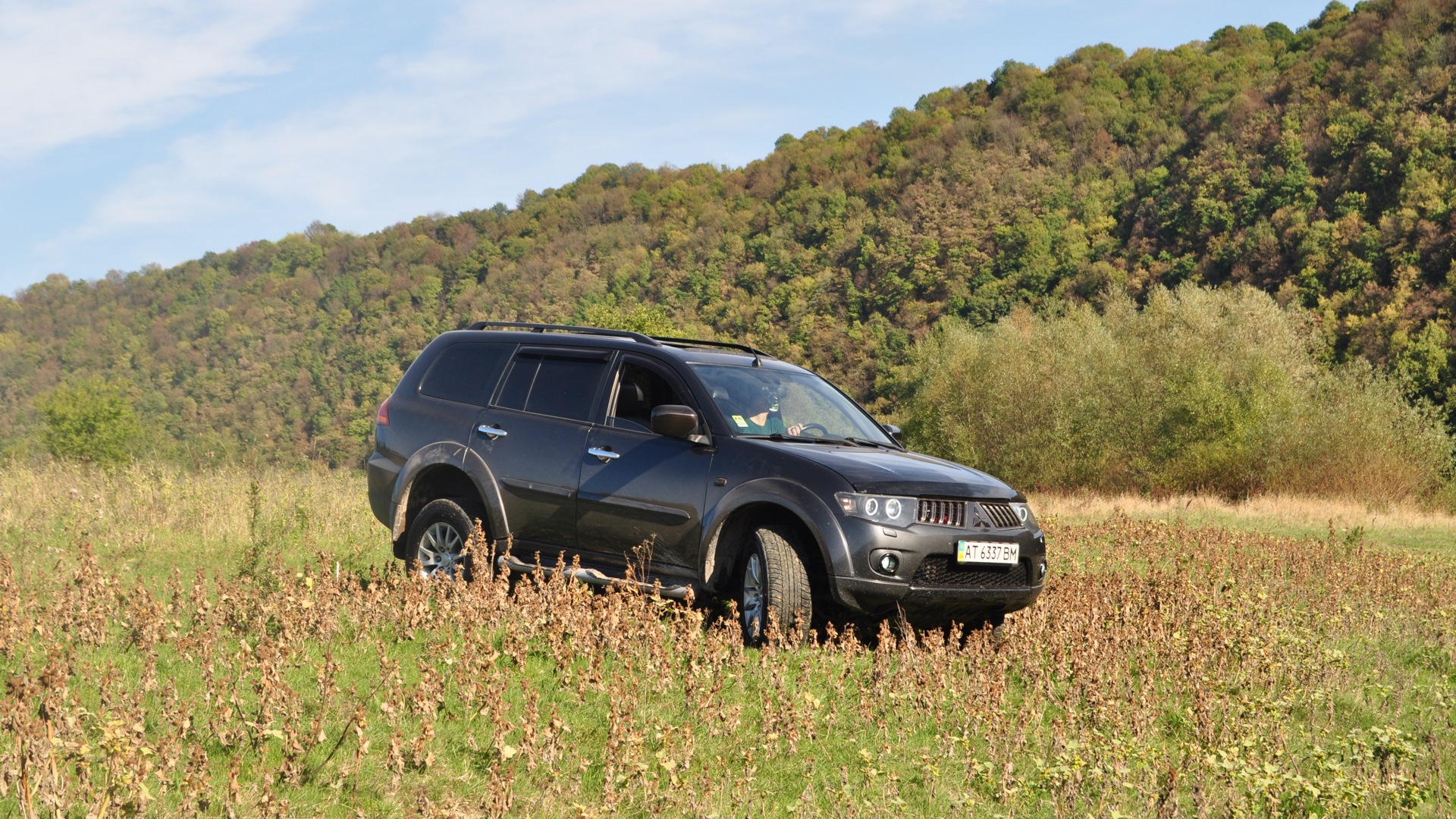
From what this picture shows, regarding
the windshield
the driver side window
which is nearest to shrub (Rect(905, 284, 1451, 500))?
the windshield

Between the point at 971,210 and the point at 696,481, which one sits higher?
the point at 971,210

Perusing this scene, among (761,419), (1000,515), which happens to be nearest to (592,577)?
(761,419)

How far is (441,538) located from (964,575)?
145 inches

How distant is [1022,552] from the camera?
7398 millimetres

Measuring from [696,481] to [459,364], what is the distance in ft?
8.53

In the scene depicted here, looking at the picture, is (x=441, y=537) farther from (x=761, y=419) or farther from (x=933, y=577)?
(x=933, y=577)

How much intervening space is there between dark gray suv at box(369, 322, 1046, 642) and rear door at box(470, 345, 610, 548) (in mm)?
13

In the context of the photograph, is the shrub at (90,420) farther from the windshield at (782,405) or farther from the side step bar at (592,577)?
the windshield at (782,405)

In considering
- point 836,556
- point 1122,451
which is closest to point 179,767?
point 836,556

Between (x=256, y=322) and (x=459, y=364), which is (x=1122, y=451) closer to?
(x=459, y=364)

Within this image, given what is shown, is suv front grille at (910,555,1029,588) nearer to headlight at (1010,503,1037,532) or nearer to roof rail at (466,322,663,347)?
headlight at (1010,503,1037,532)

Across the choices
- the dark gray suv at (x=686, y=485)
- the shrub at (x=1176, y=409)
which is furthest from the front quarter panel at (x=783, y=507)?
the shrub at (x=1176, y=409)

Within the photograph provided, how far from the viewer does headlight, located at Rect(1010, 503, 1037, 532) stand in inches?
297

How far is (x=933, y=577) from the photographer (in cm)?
700
